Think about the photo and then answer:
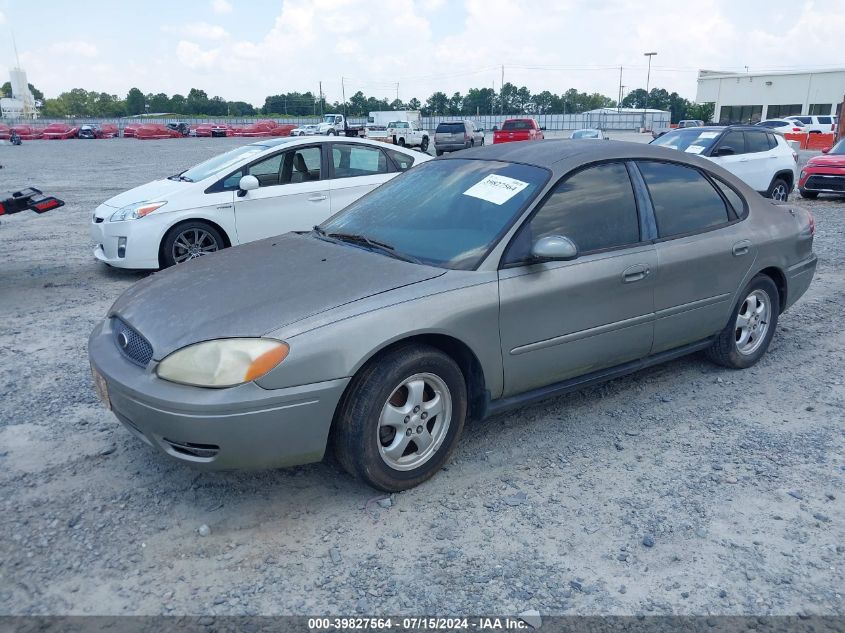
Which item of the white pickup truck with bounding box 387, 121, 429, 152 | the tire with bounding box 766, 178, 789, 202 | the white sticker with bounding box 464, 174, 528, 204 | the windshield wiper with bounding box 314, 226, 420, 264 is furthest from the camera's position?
the white pickup truck with bounding box 387, 121, 429, 152

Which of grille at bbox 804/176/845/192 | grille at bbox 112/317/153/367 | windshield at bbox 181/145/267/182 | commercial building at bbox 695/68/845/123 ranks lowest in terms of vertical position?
grille at bbox 804/176/845/192

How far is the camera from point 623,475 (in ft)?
11.3

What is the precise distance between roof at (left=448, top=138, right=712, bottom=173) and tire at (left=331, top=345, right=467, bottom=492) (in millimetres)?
1392

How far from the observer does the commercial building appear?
62.4m

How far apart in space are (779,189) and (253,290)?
1202 cm

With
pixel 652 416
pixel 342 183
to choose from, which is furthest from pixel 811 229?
pixel 342 183

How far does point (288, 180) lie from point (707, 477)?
5.72 meters

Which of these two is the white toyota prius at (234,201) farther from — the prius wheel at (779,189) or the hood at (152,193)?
the prius wheel at (779,189)

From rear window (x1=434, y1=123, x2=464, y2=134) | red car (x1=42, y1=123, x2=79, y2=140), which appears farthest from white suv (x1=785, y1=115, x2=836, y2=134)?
red car (x1=42, y1=123, x2=79, y2=140)

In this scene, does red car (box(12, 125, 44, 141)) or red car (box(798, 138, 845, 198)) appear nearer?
red car (box(798, 138, 845, 198))

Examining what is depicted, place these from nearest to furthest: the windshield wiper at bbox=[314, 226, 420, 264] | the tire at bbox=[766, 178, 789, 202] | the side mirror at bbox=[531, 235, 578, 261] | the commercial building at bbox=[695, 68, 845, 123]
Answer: the side mirror at bbox=[531, 235, 578, 261] → the windshield wiper at bbox=[314, 226, 420, 264] → the tire at bbox=[766, 178, 789, 202] → the commercial building at bbox=[695, 68, 845, 123]

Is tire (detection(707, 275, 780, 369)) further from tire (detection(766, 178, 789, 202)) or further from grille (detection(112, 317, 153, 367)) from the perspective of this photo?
tire (detection(766, 178, 789, 202))

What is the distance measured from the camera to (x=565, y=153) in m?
3.96

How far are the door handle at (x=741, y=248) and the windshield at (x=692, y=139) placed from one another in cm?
752
